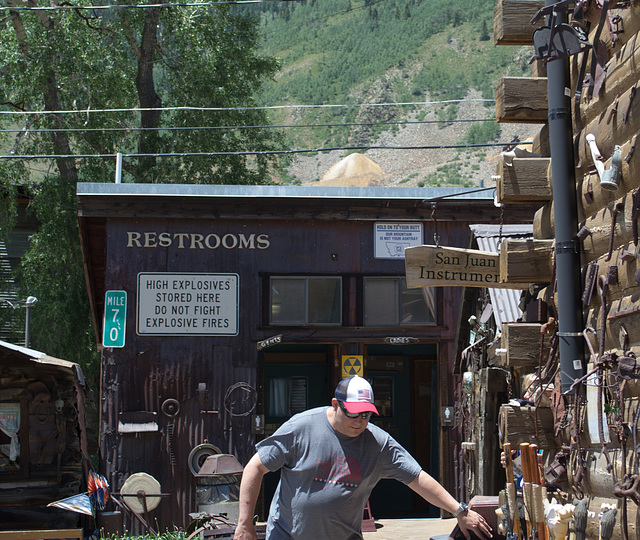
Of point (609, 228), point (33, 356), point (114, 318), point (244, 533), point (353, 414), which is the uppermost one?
point (609, 228)

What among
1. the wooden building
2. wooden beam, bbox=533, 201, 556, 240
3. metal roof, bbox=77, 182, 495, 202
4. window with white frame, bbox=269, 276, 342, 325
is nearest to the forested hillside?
metal roof, bbox=77, 182, 495, 202

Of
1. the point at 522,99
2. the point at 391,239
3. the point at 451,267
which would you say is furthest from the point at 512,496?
the point at 391,239

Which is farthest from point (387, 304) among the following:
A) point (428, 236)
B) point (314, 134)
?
point (314, 134)

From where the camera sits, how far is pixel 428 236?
13539 mm

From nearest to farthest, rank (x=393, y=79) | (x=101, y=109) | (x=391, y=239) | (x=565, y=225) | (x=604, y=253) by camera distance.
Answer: (x=604, y=253)
(x=565, y=225)
(x=391, y=239)
(x=101, y=109)
(x=393, y=79)

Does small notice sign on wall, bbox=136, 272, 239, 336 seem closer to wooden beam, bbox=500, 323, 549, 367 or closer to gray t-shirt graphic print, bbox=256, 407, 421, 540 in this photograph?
wooden beam, bbox=500, 323, 549, 367

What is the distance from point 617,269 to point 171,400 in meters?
9.21

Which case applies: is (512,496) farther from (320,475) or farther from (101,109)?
(101,109)

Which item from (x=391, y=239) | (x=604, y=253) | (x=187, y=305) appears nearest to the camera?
(x=604, y=253)

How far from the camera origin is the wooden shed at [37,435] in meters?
11.3

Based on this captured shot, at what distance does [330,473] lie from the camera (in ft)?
16.2

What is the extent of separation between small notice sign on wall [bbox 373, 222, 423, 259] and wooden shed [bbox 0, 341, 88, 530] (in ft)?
16.9

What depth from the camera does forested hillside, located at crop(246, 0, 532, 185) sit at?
93.2 m

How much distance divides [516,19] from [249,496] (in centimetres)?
367
